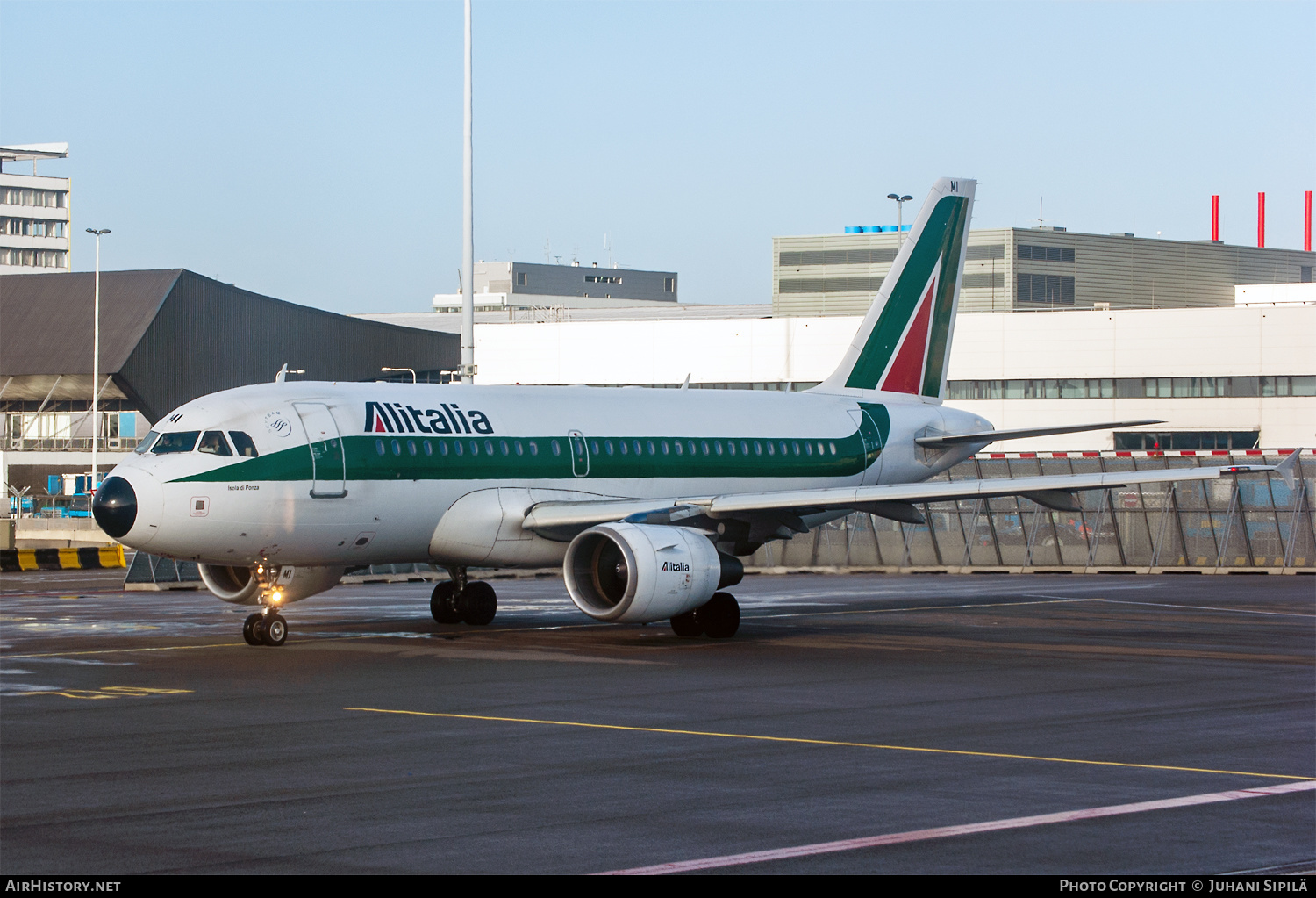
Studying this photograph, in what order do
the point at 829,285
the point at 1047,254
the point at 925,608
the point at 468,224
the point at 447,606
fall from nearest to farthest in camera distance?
the point at 447,606, the point at 925,608, the point at 468,224, the point at 1047,254, the point at 829,285

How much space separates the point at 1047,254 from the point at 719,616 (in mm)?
87025

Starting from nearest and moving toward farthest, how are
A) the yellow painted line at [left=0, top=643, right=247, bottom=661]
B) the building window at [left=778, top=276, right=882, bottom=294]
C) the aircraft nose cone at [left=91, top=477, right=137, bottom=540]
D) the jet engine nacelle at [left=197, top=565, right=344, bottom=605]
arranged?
1. the aircraft nose cone at [left=91, top=477, right=137, bottom=540]
2. the yellow painted line at [left=0, top=643, right=247, bottom=661]
3. the jet engine nacelle at [left=197, top=565, right=344, bottom=605]
4. the building window at [left=778, top=276, right=882, bottom=294]

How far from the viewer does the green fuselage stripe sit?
25000 mm

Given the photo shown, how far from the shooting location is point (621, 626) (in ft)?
96.5

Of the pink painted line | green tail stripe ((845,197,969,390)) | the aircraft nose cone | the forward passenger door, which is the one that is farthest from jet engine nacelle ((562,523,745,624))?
the pink painted line

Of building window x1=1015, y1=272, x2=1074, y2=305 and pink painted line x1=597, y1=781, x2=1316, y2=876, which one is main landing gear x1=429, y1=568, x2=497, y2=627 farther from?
building window x1=1015, y1=272, x2=1074, y2=305

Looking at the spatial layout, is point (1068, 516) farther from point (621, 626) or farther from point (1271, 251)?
point (1271, 251)

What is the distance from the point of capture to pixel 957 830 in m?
11.3

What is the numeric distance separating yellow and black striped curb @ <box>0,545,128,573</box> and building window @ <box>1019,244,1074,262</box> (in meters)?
71.7

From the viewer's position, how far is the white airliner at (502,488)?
24344 millimetres

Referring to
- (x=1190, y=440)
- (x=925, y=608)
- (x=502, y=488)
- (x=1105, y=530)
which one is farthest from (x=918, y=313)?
(x=1190, y=440)

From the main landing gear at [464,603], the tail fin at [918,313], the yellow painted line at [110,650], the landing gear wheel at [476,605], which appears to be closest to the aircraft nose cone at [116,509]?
the yellow painted line at [110,650]

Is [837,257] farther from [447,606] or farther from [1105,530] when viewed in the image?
[447,606]

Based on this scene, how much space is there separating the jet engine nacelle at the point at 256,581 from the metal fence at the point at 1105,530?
73.3 ft
